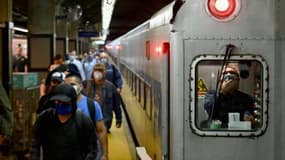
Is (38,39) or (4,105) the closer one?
(4,105)

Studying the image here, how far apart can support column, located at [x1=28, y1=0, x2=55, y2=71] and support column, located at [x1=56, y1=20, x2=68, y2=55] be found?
11.9 feet

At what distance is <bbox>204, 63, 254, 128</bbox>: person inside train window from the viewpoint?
463cm

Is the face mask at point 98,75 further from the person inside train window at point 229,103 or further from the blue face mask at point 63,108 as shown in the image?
the person inside train window at point 229,103

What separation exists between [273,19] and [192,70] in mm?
726

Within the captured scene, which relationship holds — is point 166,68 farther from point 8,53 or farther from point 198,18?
point 8,53

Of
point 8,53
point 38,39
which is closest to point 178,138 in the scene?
point 8,53

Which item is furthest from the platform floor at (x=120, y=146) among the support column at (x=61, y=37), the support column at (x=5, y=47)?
the support column at (x=61, y=37)

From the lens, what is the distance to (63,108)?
17.6 ft

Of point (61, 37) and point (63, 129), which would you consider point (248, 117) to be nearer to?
point (63, 129)

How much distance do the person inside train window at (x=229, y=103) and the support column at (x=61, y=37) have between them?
21209mm

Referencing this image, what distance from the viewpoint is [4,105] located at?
6.55 m

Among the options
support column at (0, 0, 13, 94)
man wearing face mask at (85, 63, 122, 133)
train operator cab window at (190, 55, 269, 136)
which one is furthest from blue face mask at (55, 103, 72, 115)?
support column at (0, 0, 13, 94)

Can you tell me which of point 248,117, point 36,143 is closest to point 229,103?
point 248,117

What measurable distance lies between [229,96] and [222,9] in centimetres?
66
